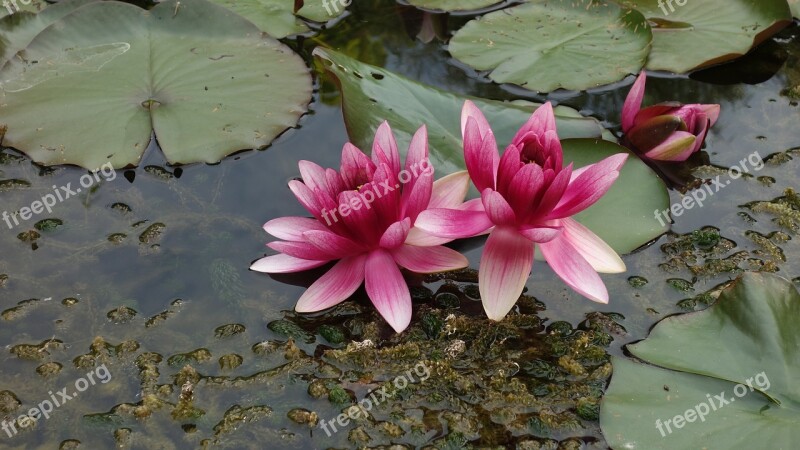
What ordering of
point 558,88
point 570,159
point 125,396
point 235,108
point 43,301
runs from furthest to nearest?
point 558,88, point 235,108, point 570,159, point 43,301, point 125,396

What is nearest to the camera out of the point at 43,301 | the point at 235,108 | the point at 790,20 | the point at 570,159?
the point at 43,301

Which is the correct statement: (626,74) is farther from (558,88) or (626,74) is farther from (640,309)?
(640,309)

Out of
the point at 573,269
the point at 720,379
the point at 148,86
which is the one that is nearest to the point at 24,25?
the point at 148,86

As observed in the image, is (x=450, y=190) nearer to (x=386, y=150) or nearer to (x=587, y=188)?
(x=386, y=150)

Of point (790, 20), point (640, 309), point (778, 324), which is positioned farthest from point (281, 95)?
point (790, 20)

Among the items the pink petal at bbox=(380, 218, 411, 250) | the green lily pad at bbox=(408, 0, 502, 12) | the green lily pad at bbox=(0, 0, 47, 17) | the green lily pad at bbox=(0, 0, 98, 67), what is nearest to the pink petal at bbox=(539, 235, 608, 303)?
the pink petal at bbox=(380, 218, 411, 250)

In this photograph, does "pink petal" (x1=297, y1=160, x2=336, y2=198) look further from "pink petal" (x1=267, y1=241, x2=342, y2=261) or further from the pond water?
the pond water

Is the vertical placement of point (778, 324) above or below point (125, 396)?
above

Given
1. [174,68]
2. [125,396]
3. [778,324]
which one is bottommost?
[125,396]
